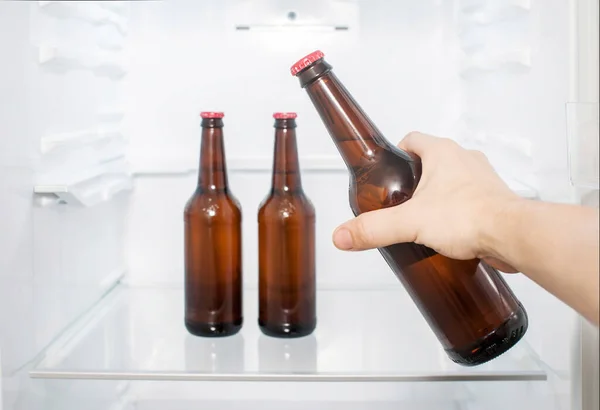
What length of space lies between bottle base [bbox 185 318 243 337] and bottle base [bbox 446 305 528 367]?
1.24ft

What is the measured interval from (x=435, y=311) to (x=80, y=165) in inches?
25.5

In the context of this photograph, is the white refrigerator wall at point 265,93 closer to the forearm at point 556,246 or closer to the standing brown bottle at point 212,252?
the standing brown bottle at point 212,252

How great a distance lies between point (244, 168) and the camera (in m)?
1.33

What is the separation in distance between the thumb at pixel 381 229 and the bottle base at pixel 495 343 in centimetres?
16

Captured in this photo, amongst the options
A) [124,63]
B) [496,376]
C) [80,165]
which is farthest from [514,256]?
[124,63]

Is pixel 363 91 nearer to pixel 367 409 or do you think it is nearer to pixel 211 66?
pixel 211 66

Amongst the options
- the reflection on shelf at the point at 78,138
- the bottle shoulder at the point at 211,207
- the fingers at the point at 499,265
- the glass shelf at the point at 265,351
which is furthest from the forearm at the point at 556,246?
the reflection on shelf at the point at 78,138

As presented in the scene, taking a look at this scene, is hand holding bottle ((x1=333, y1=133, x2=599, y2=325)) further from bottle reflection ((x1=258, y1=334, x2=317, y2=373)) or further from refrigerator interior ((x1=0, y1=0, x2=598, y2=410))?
bottle reflection ((x1=258, y1=334, x2=317, y2=373))

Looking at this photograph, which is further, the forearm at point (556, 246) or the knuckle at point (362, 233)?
the knuckle at point (362, 233)

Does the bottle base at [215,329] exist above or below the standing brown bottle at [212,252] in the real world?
below

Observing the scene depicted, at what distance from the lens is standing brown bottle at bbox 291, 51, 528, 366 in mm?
792

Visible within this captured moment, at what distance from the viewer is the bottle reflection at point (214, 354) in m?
0.96

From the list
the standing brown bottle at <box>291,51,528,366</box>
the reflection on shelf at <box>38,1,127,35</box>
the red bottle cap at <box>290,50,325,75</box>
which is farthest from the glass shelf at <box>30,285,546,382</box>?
the reflection on shelf at <box>38,1,127,35</box>

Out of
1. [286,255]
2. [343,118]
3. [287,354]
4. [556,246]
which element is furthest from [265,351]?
[556,246]
